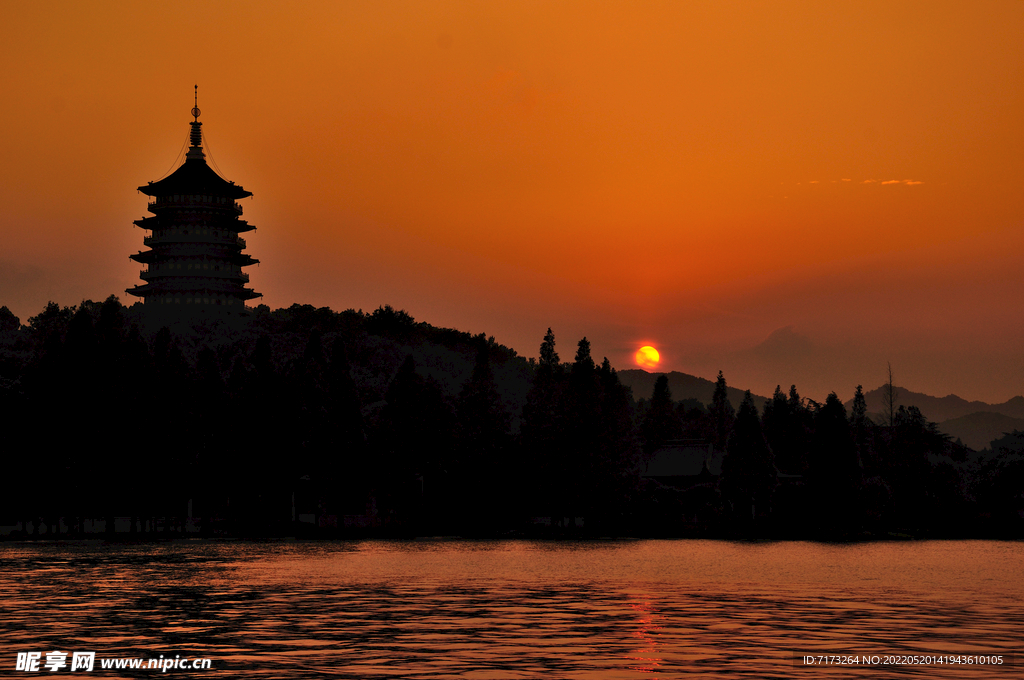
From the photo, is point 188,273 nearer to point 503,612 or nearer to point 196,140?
point 196,140

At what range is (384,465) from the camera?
90938mm

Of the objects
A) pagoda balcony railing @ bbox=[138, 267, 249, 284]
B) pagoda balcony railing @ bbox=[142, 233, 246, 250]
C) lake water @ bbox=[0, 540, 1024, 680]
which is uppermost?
pagoda balcony railing @ bbox=[142, 233, 246, 250]

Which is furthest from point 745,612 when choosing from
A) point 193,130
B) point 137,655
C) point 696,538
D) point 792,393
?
point 193,130

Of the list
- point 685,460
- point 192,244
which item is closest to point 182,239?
point 192,244

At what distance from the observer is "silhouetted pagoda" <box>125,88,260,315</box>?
527 feet

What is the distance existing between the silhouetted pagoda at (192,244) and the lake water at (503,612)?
325 ft

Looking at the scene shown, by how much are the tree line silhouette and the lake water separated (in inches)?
730

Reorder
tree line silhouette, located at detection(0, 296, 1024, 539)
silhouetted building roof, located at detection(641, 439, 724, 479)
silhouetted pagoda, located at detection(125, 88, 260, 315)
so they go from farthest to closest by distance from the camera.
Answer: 1. silhouetted pagoda, located at detection(125, 88, 260, 315)
2. silhouetted building roof, located at detection(641, 439, 724, 479)
3. tree line silhouette, located at detection(0, 296, 1024, 539)

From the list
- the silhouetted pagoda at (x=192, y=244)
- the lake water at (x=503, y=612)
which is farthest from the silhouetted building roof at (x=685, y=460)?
the silhouetted pagoda at (x=192, y=244)

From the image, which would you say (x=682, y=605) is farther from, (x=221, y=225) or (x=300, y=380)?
(x=221, y=225)

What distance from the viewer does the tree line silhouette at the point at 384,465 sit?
270 ft

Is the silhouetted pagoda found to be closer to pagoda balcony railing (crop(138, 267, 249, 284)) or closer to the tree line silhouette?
pagoda balcony railing (crop(138, 267, 249, 284))

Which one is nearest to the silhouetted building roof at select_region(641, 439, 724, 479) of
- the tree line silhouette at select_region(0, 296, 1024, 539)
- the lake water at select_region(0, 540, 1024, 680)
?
the tree line silhouette at select_region(0, 296, 1024, 539)

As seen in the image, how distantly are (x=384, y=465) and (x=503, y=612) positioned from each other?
57.7 m
